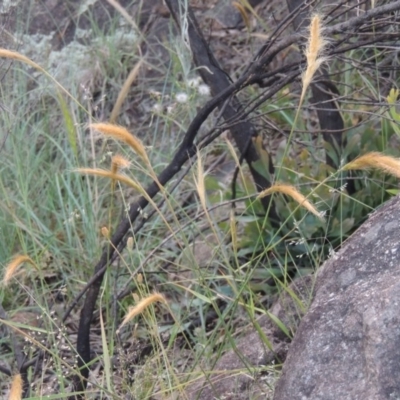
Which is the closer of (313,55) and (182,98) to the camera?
(313,55)

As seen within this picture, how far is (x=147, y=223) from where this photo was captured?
409 cm

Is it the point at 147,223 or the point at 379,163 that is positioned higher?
the point at 379,163

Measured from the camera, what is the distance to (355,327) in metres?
Result: 1.96

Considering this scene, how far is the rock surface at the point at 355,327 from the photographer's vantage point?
71.6 inches

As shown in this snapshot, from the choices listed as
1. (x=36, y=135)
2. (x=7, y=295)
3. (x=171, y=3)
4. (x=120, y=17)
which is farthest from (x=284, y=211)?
(x=120, y=17)

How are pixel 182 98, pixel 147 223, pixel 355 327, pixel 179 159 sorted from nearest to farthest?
1. pixel 355 327
2. pixel 179 159
3. pixel 147 223
4. pixel 182 98

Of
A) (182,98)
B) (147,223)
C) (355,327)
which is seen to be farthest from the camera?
(182,98)

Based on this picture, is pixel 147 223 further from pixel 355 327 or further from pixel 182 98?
pixel 355 327

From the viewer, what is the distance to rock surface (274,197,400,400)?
5.97 feet

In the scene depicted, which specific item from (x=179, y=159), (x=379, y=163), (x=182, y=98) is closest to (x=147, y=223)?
(x=182, y=98)

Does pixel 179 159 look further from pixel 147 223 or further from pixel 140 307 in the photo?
pixel 147 223

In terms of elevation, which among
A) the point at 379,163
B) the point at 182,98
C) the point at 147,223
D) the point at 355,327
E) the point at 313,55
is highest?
the point at 313,55

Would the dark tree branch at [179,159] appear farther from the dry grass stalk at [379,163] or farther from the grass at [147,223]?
the dry grass stalk at [379,163]

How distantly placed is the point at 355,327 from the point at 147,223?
2220 mm
